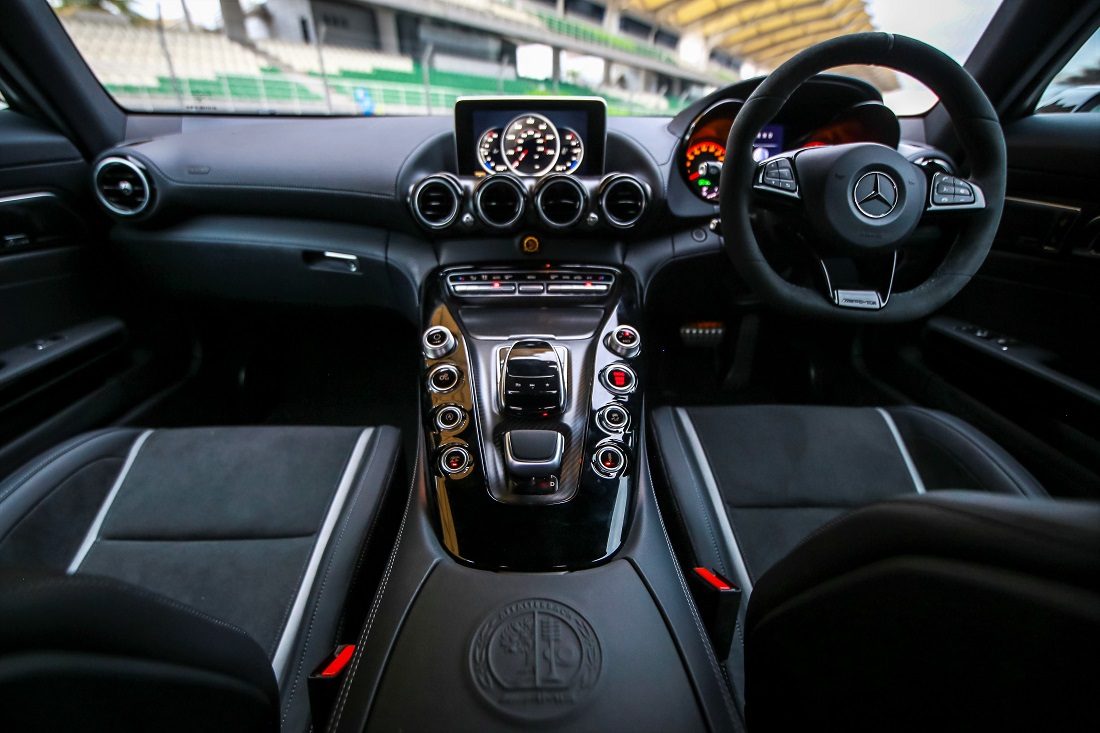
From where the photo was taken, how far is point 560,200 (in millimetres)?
1683

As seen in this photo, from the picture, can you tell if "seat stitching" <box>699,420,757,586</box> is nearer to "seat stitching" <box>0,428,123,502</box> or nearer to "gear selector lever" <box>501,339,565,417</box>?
"gear selector lever" <box>501,339,565,417</box>

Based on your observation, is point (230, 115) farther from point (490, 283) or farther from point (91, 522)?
point (91, 522)

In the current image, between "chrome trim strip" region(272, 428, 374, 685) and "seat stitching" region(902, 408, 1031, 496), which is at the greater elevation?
"seat stitching" region(902, 408, 1031, 496)

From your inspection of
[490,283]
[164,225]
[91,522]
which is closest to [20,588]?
[91,522]

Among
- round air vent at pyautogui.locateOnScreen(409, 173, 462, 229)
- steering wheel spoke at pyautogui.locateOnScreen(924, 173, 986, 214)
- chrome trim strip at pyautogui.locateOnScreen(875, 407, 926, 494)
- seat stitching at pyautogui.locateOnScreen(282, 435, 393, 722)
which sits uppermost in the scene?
steering wheel spoke at pyautogui.locateOnScreen(924, 173, 986, 214)

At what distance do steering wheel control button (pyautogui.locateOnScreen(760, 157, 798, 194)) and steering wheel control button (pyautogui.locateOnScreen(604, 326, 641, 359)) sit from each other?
1.68 feet

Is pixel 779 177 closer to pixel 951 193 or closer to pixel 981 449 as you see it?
pixel 951 193

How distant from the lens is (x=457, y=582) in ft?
3.52

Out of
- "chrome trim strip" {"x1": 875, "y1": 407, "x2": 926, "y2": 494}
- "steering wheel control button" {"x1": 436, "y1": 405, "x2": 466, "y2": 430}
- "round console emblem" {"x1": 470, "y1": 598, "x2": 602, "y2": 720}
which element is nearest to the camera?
"round console emblem" {"x1": 470, "y1": 598, "x2": 602, "y2": 720}

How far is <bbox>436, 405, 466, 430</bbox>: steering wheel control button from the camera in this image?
1.35 m

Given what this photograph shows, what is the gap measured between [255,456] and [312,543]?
0.40 m

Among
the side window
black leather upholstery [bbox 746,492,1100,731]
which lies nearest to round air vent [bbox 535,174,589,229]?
black leather upholstery [bbox 746,492,1100,731]

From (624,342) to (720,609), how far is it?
716 mm

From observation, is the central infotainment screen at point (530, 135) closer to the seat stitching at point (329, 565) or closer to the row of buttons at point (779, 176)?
the row of buttons at point (779, 176)
